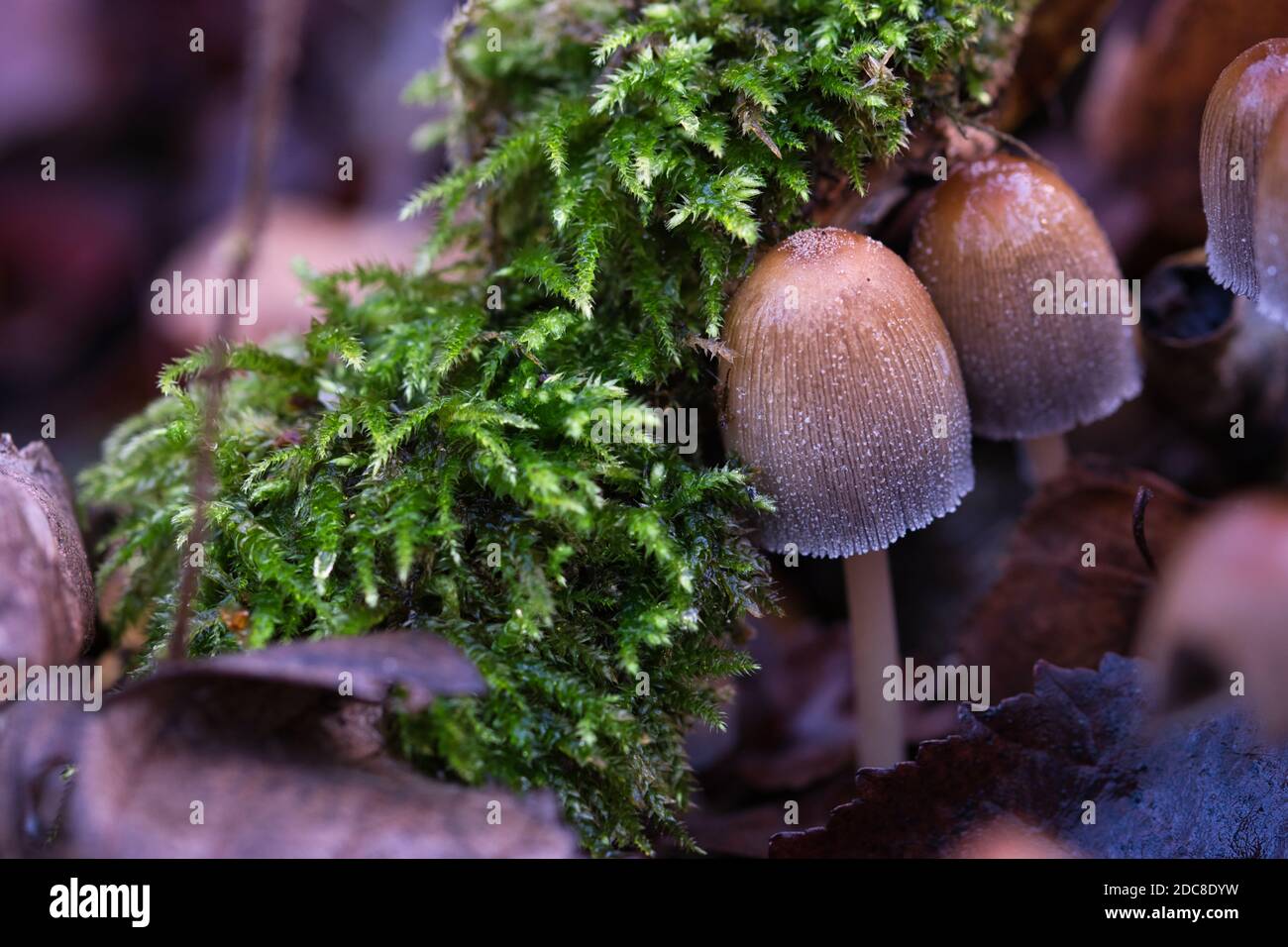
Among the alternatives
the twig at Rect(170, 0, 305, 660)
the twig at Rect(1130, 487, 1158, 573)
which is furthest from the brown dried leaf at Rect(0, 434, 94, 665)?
the twig at Rect(1130, 487, 1158, 573)

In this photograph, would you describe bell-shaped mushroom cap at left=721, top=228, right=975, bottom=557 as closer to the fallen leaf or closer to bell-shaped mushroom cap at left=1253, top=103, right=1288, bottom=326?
the fallen leaf

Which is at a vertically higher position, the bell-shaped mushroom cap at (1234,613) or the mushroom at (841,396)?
the mushroom at (841,396)

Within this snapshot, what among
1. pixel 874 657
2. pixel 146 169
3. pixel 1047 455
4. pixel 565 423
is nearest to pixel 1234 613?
pixel 874 657

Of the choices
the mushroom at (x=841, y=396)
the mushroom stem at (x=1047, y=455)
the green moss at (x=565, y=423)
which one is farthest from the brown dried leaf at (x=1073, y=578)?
the green moss at (x=565, y=423)

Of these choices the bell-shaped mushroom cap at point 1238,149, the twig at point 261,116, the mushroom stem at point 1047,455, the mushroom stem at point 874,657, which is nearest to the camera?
the twig at point 261,116

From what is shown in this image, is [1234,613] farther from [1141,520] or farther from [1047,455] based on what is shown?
[1047,455]

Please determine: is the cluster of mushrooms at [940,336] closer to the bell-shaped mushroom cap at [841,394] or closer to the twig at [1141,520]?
the bell-shaped mushroom cap at [841,394]
